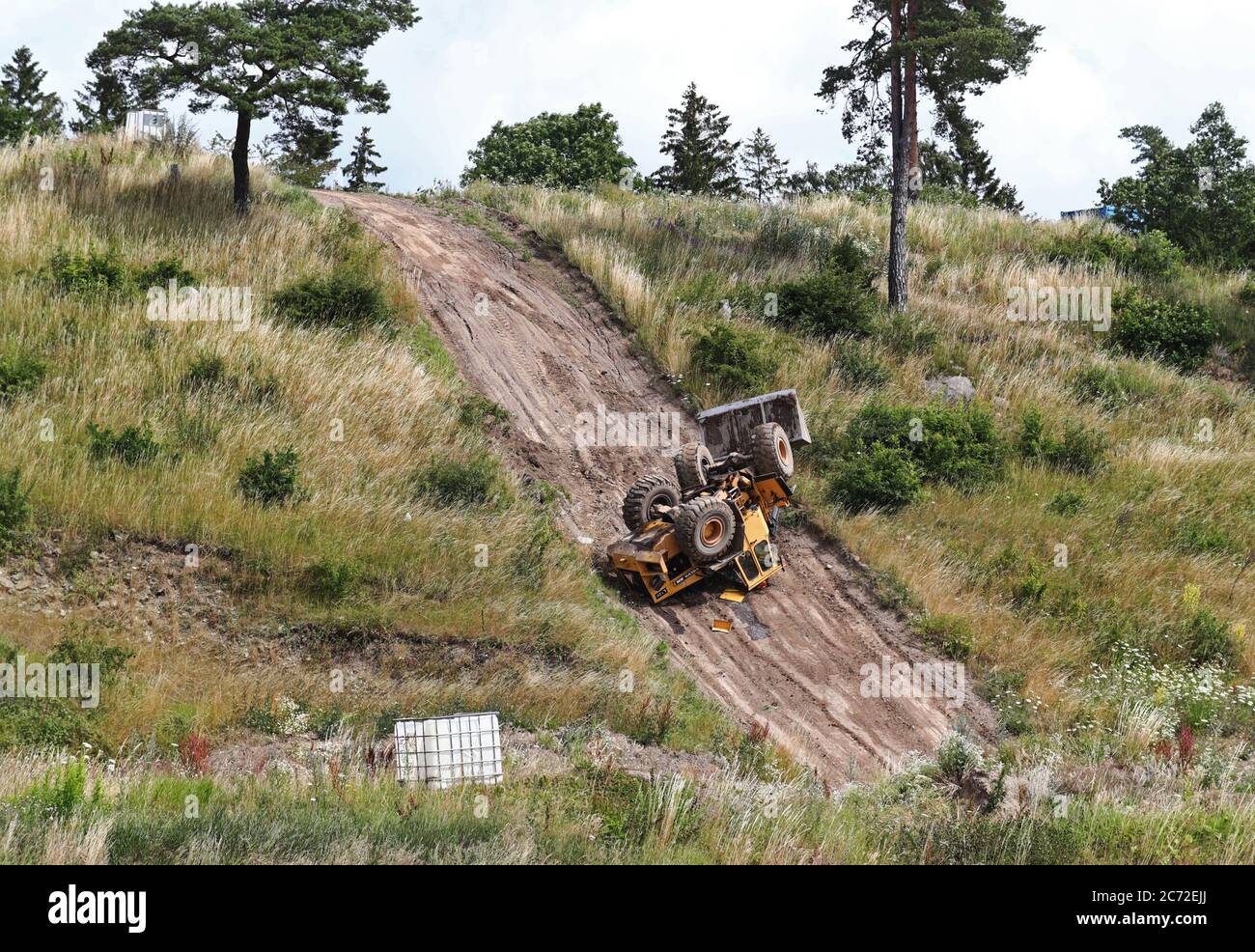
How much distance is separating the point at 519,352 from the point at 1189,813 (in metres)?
13.9

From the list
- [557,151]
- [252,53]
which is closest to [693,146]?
[557,151]

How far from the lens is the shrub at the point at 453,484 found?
14930 millimetres

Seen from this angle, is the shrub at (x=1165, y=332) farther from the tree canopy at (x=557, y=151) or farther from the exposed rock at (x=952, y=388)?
the tree canopy at (x=557, y=151)

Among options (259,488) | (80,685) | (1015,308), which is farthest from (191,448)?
(1015,308)

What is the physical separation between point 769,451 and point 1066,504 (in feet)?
Answer: 19.8

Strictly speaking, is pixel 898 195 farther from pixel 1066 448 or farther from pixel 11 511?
pixel 11 511

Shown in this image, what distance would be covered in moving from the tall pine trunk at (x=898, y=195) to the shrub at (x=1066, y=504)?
21.2 ft

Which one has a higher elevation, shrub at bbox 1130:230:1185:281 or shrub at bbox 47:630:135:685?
shrub at bbox 1130:230:1185:281

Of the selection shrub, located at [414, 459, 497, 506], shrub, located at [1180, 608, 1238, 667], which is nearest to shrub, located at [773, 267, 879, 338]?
shrub, located at [1180, 608, 1238, 667]

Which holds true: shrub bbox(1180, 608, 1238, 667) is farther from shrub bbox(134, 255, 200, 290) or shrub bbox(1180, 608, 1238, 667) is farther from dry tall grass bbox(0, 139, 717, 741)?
shrub bbox(134, 255, 200, 290)

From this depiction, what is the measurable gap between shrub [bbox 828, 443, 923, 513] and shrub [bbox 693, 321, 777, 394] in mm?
2655

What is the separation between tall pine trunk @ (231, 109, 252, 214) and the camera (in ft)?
67.1

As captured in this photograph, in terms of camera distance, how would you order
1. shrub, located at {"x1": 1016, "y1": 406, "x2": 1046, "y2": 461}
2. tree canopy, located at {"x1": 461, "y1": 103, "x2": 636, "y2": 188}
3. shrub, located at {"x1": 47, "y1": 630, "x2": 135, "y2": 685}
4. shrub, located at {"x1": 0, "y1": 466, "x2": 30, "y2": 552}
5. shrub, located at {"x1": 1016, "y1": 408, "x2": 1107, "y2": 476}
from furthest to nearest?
tree canopy, located at {"x1": 461, "y1": 103, "x2": 636, "y2": 188}
shrub, located at {"x1": 1016, "y1": 406, "x2": 1046, "y2": 461}
shrub, located at {"x1": 1016, "y1": 408, "x2": 1107, "y2": 476}
shrub, located at {"x1": 0, "y1": 466, "x2": 30, "y2": 552}
shrub, located at {"x1": 47, "y1": 630, "x2": 135, "y2": 685}
